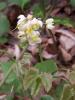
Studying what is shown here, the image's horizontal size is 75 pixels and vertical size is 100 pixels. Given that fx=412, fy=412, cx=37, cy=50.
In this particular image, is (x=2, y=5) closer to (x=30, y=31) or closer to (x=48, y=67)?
(x=48, y=67)

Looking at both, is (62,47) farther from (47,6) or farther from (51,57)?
(47,6)

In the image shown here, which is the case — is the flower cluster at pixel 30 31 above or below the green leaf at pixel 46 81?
above

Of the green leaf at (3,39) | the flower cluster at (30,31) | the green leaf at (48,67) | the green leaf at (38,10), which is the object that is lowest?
the green leaf at (48,67)

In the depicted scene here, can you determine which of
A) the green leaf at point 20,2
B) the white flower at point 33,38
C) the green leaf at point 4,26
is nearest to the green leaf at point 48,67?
the white flower at point 33,38

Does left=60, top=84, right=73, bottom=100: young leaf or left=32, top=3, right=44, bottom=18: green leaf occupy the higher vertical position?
left=32, top=3, right=44, bottom=18: green leaf

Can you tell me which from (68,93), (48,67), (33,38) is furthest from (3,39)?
(68,93)

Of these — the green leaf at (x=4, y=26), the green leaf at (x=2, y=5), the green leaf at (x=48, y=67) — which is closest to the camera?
the green leaf at (x=48, y=67)

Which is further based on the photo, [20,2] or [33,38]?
[20,2]

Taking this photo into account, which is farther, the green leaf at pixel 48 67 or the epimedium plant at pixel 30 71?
the green leaf at pixel 48 67

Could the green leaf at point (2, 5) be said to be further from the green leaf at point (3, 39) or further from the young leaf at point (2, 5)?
the green leaf at point (3, 39)

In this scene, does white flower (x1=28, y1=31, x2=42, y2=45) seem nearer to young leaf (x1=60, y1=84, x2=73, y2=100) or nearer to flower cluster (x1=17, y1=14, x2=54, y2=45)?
flower cluster (x1=17, y1=14, x2=54, y2=45)

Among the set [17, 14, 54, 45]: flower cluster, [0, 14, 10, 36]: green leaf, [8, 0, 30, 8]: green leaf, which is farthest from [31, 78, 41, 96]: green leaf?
[8, 0, 30, 8]: green leaf
